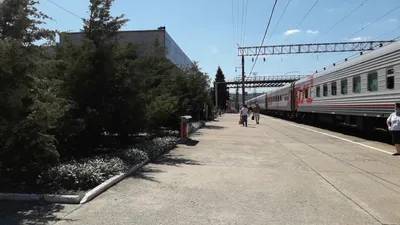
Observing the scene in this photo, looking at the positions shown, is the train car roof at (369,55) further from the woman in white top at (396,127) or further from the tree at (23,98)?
the tree at (23,98)

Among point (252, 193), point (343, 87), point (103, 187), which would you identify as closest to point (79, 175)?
point (103, 187)

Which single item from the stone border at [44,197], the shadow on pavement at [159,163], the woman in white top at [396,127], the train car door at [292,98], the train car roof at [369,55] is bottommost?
the shadow on pavement at [159,163]

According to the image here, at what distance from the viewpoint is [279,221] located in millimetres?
5324

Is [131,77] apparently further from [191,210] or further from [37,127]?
[191,210]

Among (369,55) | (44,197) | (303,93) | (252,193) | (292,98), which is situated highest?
(369,55)

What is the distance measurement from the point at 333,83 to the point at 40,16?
1706 centimetres

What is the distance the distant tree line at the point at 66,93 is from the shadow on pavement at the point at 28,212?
0.84 m

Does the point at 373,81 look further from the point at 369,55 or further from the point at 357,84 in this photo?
the point at 357,84

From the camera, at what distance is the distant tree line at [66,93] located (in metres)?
6.29

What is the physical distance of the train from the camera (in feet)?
44.8

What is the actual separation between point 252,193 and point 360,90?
11.6 m

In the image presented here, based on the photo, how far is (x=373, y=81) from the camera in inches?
596

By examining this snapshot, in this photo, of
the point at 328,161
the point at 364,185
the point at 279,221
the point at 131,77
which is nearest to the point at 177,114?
the point at 131,77

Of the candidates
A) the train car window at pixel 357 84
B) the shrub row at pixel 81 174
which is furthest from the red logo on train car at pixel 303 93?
the shrub row at pixel 81 174
